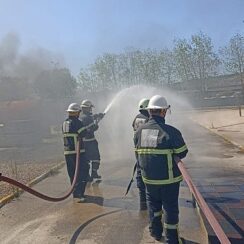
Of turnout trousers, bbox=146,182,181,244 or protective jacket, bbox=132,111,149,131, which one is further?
protective jacket, bbox=132,111,149,131

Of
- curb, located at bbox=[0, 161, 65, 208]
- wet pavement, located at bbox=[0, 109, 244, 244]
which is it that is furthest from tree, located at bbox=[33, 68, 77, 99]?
wet pavement, located at bbox=[0, 109, 244, 244]

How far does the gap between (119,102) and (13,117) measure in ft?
19.7

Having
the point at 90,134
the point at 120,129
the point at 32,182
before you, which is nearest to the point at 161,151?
the point at 90,134

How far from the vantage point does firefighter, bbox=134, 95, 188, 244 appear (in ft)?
14.3

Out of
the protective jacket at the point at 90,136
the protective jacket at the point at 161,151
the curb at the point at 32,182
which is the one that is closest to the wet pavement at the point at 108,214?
the curb at the point at 32,182

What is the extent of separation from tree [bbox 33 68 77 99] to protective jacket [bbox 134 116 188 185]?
27.1m

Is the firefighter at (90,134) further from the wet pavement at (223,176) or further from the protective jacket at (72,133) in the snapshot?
the wet pavement at (223,176)

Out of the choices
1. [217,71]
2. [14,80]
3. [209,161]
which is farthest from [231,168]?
[217,71]

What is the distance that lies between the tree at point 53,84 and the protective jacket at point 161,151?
2706 centimetres

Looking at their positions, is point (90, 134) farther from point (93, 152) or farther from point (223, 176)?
point (223, 176)

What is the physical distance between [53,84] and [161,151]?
2851cm

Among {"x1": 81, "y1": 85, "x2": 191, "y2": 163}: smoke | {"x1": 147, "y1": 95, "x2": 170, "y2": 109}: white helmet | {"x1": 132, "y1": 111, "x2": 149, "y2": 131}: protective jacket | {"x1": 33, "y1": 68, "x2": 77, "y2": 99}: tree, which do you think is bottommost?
{"x1": 81, "y1": 85, "x2": 191, "y2": 163}: smoke

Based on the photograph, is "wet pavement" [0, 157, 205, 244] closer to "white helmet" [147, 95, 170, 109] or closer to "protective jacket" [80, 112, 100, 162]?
"protective jacket" [80, 112, 100, 162]

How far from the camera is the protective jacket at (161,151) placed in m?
4.35
